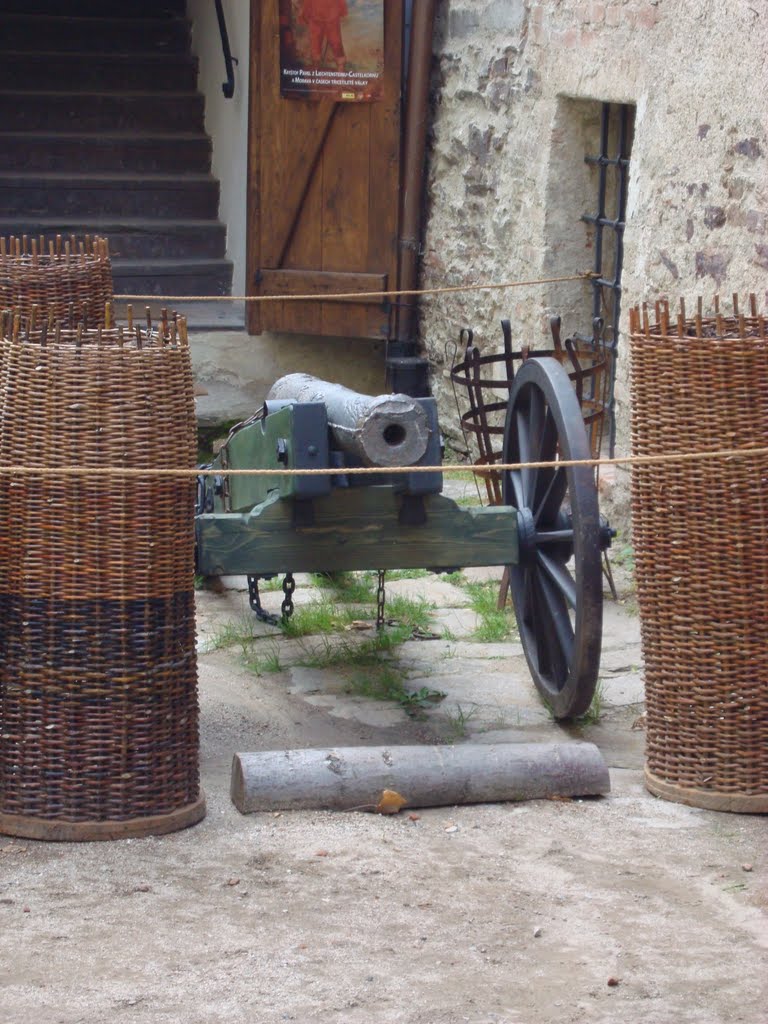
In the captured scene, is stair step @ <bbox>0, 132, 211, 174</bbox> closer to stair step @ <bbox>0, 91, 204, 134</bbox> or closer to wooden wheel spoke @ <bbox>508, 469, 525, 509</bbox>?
stair step @ <bbox>0, 91, 204, 134</bbox>

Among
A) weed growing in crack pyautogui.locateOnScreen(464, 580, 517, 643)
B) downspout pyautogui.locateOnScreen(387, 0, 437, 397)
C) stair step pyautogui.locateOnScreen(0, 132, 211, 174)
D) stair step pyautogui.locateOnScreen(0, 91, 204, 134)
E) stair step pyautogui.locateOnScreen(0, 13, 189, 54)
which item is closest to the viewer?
weed growing in crack pyautogui.locateOnScreen(464, 580, 517, 643)

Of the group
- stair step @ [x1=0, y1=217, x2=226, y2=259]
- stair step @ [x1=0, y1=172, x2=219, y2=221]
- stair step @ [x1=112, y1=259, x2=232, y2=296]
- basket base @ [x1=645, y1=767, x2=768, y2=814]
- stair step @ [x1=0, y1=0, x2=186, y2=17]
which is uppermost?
stair step @ [x1=0, y1=0, x2=186, y2=17]

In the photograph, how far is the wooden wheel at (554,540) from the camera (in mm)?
4117

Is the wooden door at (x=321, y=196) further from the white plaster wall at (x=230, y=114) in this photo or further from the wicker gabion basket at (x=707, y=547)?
the wicker gabion basket at (x=707, y=547)

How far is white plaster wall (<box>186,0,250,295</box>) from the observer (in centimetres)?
868

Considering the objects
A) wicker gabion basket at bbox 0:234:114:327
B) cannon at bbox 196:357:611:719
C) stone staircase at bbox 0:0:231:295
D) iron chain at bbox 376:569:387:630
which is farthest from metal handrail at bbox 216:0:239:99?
cannon at bbox 196:357:611:719

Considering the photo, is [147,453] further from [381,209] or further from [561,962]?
[381,209]

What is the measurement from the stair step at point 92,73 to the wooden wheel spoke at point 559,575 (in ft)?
20.8

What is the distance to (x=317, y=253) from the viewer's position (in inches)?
330

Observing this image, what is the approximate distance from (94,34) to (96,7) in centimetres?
50

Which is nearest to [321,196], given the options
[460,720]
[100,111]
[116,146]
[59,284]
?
[116,146]

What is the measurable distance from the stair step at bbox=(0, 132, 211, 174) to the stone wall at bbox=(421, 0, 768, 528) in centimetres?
220

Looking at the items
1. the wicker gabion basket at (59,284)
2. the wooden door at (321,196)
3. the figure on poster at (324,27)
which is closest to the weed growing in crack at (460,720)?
the wicker gabion basket at (59,284)

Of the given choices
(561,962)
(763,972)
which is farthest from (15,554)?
(763,972)
